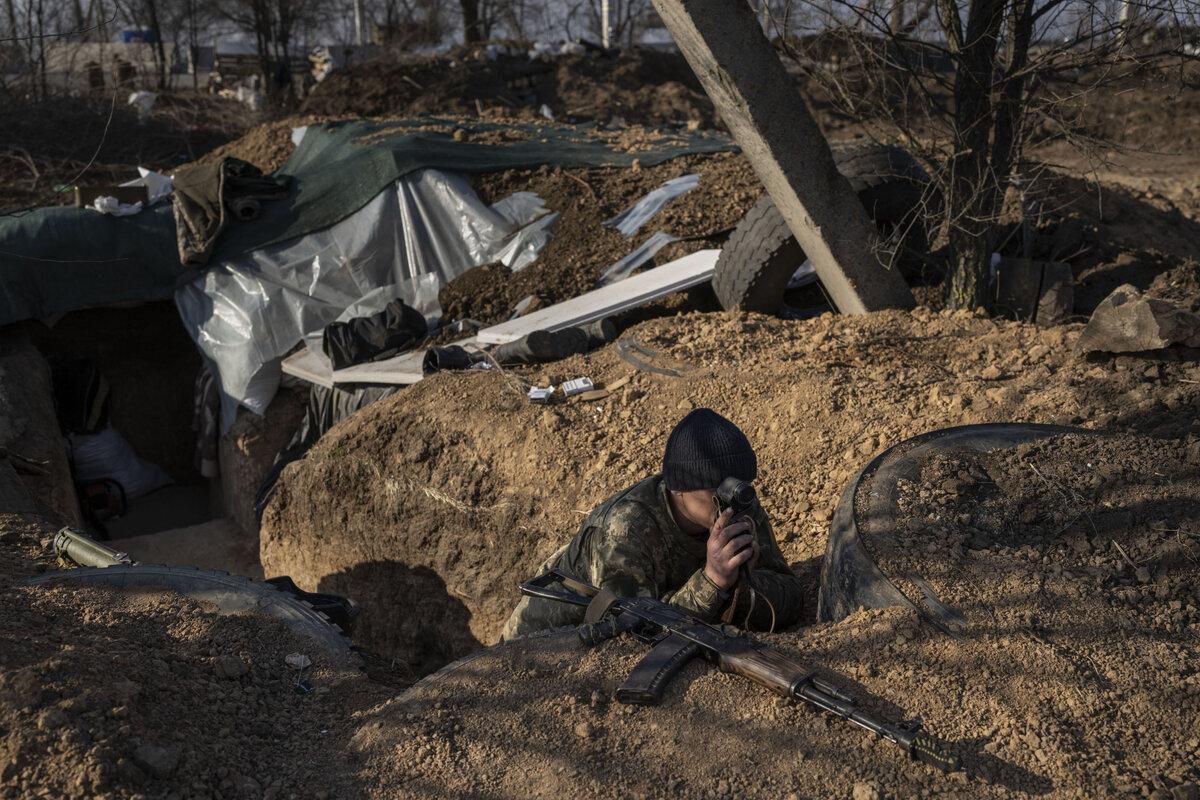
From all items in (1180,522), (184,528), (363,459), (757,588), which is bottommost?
(184,528)

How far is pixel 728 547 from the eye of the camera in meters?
2.96

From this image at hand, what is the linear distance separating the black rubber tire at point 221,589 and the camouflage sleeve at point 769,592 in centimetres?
134

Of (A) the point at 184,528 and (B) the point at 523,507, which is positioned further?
(A) the point at 184,528

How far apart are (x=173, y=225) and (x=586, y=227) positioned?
10.8 feet

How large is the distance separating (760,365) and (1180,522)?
2.30m

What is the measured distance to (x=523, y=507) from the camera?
15.9 ft

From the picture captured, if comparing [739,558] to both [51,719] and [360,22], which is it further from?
[360,22]

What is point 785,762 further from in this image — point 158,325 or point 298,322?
point 158,325

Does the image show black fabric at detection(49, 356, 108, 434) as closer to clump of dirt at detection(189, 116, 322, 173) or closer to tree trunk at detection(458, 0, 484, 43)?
clump of dirt at detection(189, 116, 322, 173)

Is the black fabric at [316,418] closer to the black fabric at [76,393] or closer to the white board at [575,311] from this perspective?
the white board at [575,311]

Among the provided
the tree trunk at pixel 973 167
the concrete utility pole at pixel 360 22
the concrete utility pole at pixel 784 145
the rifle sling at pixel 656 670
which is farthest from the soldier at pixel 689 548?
the concrete utility pole at pixel 360 22

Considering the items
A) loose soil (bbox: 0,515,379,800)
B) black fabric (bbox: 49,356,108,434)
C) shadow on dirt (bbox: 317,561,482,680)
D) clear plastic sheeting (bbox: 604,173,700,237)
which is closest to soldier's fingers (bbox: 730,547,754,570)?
loose soil (bbox: 0,515,379,800)

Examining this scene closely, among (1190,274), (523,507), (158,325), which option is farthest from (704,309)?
(158,325)

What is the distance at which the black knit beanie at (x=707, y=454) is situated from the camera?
10.1 feet
